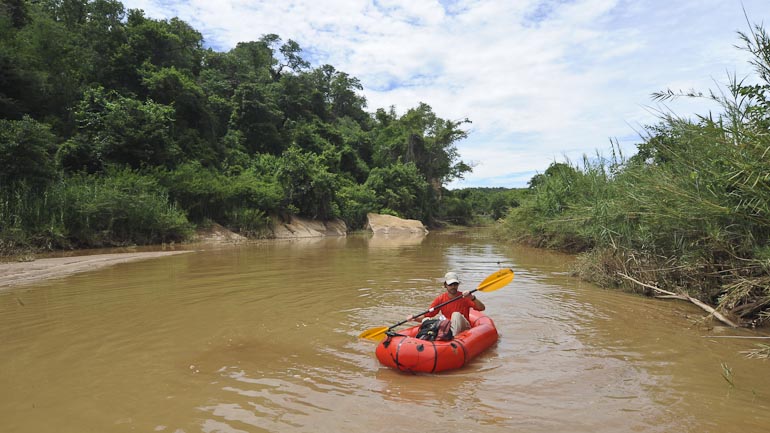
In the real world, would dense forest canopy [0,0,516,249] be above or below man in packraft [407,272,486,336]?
above

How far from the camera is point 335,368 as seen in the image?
4.48 m

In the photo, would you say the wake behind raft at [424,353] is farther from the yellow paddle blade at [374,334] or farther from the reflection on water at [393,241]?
the reflection on water at [393,241]

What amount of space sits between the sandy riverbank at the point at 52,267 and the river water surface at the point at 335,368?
3.25 ft

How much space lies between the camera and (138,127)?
19.6 meters

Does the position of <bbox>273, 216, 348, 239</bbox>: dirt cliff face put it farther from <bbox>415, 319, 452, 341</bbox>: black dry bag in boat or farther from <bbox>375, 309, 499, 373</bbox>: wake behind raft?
<bbox>375, 309, 499, 373</bbox>: wake behind raft

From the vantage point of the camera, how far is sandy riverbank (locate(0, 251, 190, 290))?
29.2 feet

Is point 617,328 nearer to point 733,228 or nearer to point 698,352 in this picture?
point 698,352

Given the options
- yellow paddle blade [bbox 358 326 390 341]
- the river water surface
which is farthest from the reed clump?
yellow paddle blade [bbox 358 326 390 341]

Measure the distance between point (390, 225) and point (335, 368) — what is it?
27793mm

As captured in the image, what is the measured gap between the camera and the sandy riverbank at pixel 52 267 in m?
8.89

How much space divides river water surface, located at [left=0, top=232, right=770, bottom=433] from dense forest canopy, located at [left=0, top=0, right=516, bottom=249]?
700 centimetres

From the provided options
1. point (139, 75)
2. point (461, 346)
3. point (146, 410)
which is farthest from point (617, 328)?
point (139, 75)

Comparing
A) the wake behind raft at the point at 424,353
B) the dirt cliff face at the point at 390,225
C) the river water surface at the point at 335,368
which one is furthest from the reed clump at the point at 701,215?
the dirt cliff face at the point at 390,225

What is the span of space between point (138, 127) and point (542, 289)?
720 inches
